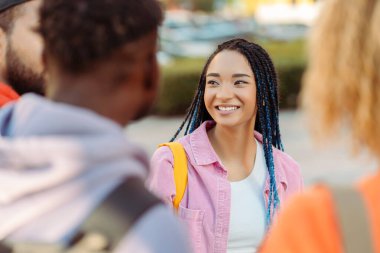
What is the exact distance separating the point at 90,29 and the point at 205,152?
183 cm

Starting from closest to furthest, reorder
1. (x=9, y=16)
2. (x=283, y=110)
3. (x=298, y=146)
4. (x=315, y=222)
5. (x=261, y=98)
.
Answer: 1. (x=315, y=222)
2. (x=9, y=16)
3. (x=261, y=98)
4. (x=298, y=146)
5. (x=283, y=110)

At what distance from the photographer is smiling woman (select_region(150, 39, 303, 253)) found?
3.59 metres

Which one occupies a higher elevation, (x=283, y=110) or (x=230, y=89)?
(x=230, y=89)

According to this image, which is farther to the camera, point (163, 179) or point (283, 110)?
point (283, 110)

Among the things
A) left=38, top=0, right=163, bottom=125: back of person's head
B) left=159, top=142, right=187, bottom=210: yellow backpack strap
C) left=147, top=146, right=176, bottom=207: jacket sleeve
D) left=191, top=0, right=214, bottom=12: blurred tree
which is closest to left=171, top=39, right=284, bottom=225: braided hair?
left=159, top=142, right=187, bottom=210: yellow backpack strap

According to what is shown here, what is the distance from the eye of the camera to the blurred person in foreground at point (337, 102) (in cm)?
175

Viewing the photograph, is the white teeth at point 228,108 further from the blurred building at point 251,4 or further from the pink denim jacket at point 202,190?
the blurred building at point 251,4

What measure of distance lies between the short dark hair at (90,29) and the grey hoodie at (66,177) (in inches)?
4.3

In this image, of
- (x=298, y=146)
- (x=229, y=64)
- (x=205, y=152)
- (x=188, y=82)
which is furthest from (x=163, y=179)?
(x=188, y=82)

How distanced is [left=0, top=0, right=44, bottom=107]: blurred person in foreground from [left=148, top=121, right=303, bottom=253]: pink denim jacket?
0.65 m

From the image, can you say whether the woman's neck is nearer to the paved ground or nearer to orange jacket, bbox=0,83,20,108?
orange jacket, bbox=0,83,20,108

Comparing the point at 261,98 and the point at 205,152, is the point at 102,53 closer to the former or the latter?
the point at 205,152

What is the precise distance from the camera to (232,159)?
392cm

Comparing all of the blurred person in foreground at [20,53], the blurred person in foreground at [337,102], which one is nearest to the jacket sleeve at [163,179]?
the blurred person in foreground at [20,53]
